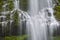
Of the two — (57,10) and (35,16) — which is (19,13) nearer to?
(35,16)

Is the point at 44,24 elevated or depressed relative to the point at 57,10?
depressed

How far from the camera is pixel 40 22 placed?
7227 mm

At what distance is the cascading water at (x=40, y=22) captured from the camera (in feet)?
23.5

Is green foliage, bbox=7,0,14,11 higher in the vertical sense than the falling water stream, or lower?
higher

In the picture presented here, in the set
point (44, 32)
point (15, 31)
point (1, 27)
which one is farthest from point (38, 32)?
point (1, 27)

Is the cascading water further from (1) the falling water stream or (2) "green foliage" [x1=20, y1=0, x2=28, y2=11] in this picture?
(2) "green foliage" [x1=20, y1=0, x2=28, y2=11]

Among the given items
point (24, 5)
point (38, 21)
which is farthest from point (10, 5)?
point (38, 21)

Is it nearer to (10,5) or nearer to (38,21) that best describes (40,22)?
(38,21)

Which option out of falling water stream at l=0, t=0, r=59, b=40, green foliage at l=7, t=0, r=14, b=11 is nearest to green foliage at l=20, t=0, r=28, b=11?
falling water stream at l=0, t=0, r=59, b=40

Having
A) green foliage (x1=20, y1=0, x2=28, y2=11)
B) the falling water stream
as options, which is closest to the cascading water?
the falling water stream

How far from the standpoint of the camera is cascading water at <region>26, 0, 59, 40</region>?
716 cm

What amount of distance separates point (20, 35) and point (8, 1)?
1177 mm

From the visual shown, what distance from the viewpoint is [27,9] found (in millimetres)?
7262

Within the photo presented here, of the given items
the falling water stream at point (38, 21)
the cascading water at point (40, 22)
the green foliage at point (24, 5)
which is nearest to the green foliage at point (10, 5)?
the falling water stream at point (38, 21)
